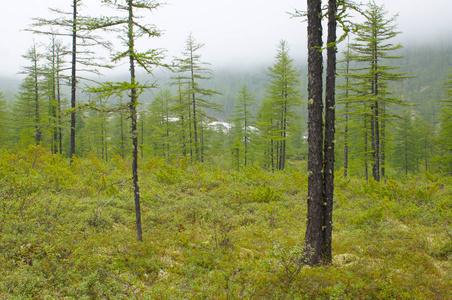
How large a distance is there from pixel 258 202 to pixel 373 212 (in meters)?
4.50

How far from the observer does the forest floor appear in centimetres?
405

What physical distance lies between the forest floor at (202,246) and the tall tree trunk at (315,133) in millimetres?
374

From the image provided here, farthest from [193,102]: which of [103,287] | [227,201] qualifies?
[103,287]

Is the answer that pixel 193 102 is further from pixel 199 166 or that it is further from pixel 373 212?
pixel 373 212

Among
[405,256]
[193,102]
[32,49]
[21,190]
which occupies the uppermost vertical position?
[32,49]

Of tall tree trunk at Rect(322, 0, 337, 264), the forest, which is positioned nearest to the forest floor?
the forest

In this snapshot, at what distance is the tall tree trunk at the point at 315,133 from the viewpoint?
15.8 feet

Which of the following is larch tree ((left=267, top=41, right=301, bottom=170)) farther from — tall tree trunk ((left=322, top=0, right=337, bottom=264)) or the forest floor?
tall tree trunk ((left=322, top=0, right=337, bottom=264))

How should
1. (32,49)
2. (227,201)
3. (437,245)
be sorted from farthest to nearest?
(32,49), (227,201), (437,245)

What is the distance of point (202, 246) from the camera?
20.2 feet

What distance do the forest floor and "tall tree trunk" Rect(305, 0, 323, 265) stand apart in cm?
37

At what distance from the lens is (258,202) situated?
1054 cm

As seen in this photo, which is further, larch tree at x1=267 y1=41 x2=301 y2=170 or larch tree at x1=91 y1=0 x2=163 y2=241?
larch tree at x1=267 y1=41 x2=301 y2=170

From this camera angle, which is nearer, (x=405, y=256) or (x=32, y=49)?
(x=405, y=256)
